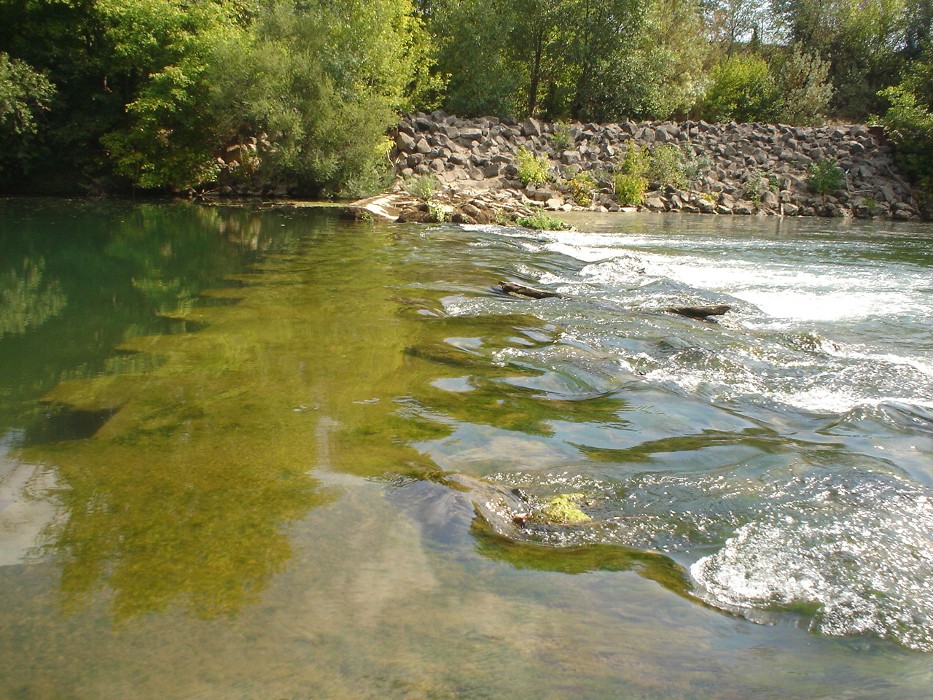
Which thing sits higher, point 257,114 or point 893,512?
point 257,114

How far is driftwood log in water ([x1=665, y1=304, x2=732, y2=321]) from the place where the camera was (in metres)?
7.07

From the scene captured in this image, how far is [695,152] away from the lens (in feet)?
88.4

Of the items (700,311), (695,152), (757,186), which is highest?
(695,152)

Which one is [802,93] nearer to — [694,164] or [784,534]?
[694,164]

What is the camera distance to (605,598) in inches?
93.4

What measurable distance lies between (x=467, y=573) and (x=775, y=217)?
23274mm

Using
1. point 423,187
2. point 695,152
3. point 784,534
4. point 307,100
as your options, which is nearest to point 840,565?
point 784,534

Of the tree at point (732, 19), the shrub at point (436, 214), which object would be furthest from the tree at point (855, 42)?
the shrub at point (436, 214)

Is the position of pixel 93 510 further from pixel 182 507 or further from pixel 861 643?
pixel 861 643

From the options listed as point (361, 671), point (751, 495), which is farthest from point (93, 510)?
point (751, 495)

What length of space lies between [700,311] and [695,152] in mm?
21829

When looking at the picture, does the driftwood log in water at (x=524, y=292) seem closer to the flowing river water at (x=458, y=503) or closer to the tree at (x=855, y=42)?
the flowing river water at (x=458, y=503)

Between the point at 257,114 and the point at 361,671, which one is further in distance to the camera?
the point at 257,114

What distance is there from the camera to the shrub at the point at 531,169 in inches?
914
